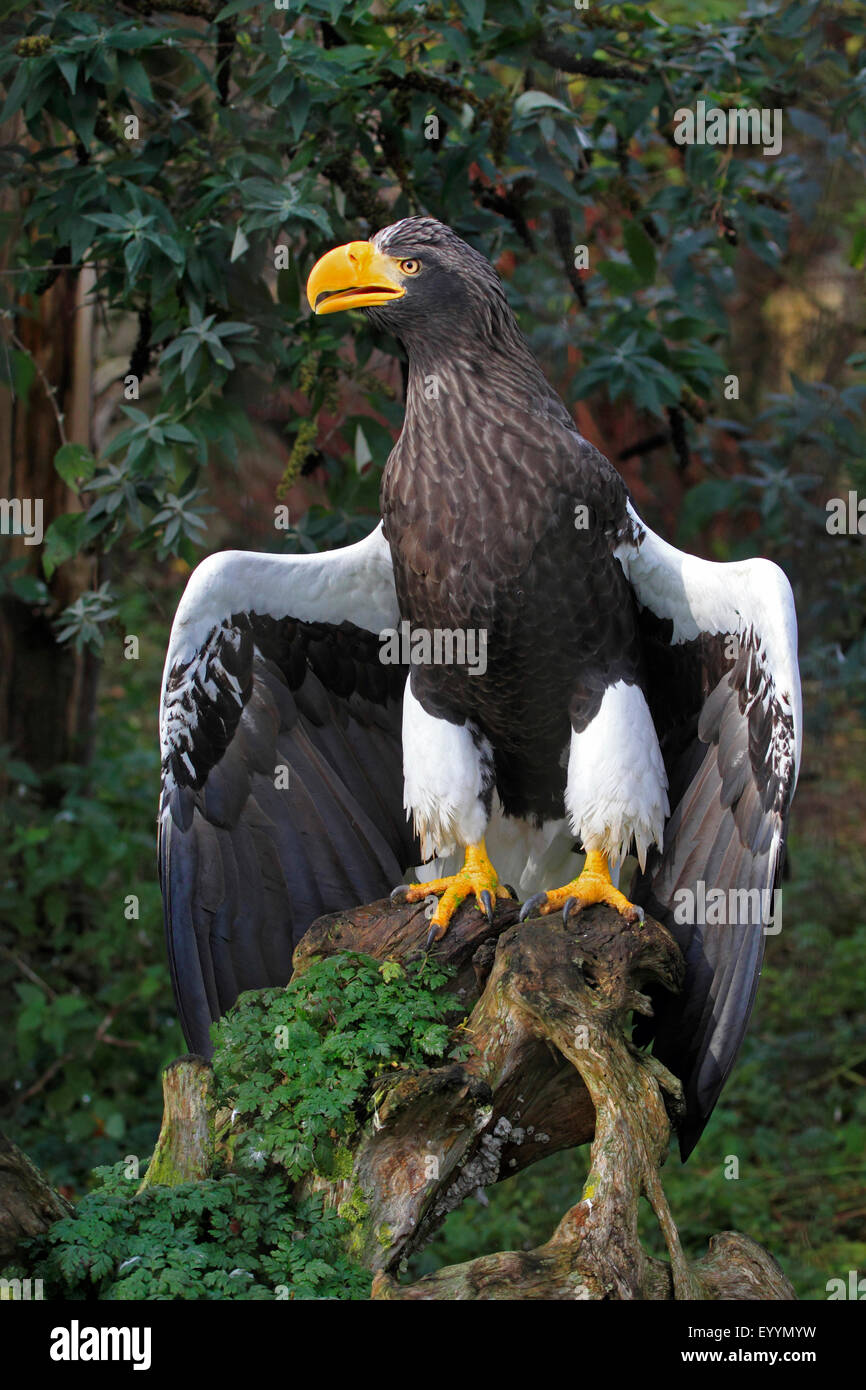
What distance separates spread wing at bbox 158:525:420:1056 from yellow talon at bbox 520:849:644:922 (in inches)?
27.9

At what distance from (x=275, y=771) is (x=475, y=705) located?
0.69 meters

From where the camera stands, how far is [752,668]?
364cm

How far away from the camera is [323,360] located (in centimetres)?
455

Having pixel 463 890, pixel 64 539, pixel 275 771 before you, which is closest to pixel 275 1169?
pixel 463 890

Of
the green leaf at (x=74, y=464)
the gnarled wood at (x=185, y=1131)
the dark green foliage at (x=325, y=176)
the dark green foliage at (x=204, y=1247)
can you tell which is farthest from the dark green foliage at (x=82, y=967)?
the dark green foliage at (x=204, y=1247)

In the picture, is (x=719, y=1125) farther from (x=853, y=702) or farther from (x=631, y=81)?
(x=631, y=81)

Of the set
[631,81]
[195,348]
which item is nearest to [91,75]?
[195,348]

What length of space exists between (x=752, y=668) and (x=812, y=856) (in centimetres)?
395

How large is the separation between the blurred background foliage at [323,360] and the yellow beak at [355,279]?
1.86 feet

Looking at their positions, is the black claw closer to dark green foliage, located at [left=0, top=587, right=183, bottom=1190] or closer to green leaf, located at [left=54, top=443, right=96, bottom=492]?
green leaf, located at [left=54, top=443, right=96, bottom=492]

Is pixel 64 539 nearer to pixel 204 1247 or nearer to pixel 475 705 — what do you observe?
pixel 475 705

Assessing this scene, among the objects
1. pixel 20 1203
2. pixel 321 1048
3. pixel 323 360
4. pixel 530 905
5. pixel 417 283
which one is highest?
pixel 323 360

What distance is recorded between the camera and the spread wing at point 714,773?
353 centimetres

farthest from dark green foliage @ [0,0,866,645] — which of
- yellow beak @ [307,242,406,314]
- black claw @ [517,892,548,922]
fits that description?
black claw @ [517,892,548,922]
